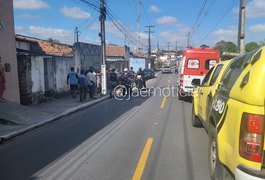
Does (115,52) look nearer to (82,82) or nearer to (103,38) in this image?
(103,38)

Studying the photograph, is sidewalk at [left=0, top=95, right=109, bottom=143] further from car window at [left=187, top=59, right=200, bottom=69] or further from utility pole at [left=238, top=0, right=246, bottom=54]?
utility pole at [left=238, top=0, right=246, bottom=54]

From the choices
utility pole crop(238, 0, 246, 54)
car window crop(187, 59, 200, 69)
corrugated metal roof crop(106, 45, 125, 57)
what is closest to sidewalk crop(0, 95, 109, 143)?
car window crop(187, 59, 200, 69)

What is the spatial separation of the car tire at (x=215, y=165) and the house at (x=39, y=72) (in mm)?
12644

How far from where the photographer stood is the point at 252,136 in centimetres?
369

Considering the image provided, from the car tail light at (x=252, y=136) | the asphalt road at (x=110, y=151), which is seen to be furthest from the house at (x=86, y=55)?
the car tail light at (x=252, y=136)

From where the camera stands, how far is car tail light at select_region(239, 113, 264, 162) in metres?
3.65

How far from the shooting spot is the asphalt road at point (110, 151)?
20.4ft

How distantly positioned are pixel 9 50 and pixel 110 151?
890 centimetres

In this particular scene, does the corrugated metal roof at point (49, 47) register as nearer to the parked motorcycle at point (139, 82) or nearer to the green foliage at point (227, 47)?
the parked motorcycle at point (139, 82)

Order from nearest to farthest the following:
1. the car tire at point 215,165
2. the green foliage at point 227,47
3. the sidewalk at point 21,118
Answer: the car tire at point 215,165
the sidewalk at point 21,118
the green foliage at point 227,47

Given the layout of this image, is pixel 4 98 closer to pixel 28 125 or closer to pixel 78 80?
pixel 28 125

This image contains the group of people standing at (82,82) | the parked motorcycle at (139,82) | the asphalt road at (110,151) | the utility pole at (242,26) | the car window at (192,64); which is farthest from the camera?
the parked motorcycle at (139,82)

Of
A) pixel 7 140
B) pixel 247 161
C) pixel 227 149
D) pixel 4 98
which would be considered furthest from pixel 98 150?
pixel 4 98

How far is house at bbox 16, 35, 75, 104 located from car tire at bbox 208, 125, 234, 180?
498 inches
